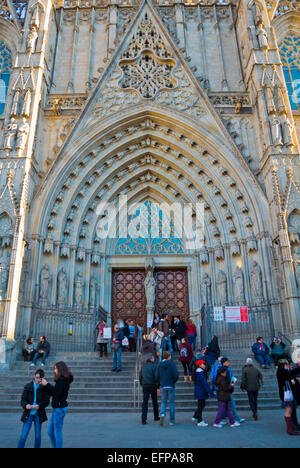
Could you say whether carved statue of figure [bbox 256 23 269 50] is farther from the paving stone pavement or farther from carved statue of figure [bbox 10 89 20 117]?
the paving stone pavement

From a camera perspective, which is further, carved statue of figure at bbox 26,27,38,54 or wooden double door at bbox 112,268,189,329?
carved statue of figure at bbox 26,27,38,54

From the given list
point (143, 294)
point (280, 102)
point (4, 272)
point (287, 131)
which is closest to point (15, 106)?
point (4, 272)

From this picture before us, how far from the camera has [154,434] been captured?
5.52 metres

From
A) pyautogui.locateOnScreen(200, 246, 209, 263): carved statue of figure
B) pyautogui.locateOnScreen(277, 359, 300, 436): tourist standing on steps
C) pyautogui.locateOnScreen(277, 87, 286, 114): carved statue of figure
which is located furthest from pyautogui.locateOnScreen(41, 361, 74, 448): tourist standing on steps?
pyautogui.locateOnScreen(277, 87, 286, 114): carved statue of figure

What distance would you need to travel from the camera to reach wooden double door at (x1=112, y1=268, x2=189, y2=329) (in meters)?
15.3

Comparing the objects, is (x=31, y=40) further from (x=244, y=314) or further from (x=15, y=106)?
(x=244, y=314)

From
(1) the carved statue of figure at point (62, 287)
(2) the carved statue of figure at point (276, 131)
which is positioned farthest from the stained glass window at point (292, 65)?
(1) the carved statue of figure at point (62, 287)

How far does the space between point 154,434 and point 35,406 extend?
217 centimetres

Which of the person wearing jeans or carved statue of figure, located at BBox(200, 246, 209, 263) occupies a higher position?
carved statue of figure, located at BBox(200, 246, 209, 263)

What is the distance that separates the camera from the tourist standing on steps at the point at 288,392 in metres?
5.49

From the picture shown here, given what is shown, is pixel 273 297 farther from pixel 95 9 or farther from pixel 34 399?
pixel 95 9

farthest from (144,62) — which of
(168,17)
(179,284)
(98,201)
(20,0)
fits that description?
(179,284)

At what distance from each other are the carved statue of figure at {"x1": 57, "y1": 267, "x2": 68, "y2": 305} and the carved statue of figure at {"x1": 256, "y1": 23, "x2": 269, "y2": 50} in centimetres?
1317

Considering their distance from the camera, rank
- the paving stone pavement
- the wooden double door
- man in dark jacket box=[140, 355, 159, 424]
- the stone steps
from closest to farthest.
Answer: the paving stone pavement < man in dark jacket box=[140, 355, 159, 424] < the stone steps < the wooden double door
